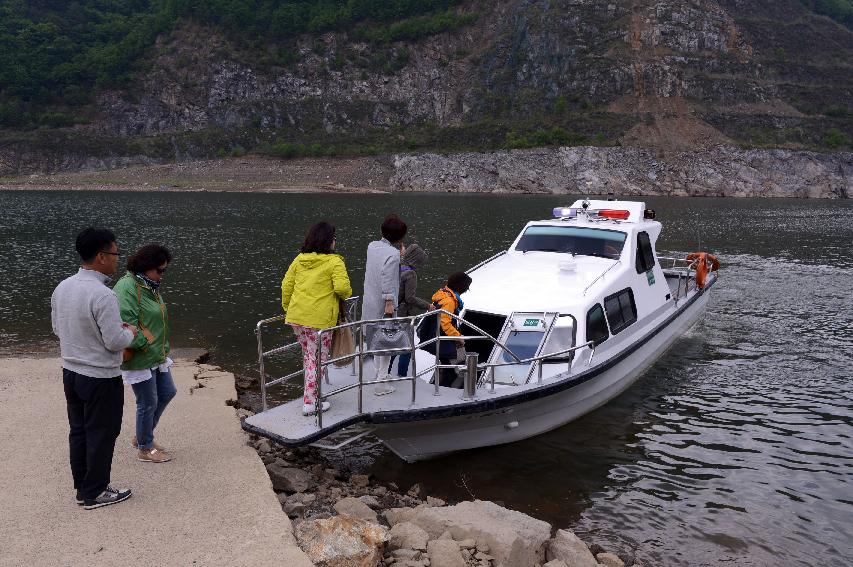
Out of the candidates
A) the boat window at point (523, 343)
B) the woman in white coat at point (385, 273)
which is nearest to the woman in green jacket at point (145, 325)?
the woman in white coat at point (385, 273)

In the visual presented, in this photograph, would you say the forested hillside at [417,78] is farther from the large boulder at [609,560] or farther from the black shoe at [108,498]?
the black shoe at [108,498]

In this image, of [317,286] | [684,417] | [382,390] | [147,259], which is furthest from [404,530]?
[684,417]

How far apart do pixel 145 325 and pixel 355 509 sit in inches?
114

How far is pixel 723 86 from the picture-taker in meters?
103

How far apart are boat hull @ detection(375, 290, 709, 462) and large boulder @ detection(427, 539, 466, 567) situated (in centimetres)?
205

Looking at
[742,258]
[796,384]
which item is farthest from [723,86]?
[796,384]

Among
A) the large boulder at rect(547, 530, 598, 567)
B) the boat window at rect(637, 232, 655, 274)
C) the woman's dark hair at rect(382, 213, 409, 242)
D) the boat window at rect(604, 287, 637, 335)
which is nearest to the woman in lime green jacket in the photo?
the woman's dark hair at rect(382, 213, 409, 242)

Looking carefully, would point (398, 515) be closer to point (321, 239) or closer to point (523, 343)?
point (321, 239)

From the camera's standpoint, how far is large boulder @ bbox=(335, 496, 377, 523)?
21.9 feet

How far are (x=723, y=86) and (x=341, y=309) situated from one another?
11270 centimetres

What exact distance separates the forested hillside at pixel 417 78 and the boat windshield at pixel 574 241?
276 feet

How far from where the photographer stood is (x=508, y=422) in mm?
9156

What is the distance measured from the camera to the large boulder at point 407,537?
607 centimetres

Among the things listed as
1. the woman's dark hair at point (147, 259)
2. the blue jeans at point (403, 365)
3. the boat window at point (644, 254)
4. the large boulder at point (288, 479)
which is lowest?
the large boulder at point (288, 479)
